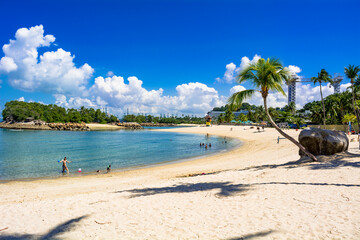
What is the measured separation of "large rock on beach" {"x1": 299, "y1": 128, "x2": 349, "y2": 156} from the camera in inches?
527

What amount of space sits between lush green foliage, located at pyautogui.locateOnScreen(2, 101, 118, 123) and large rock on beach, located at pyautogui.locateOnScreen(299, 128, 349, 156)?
146206mm

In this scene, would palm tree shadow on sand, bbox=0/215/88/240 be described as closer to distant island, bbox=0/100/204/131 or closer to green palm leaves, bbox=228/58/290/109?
green palm leaves, bbox=228/58/290/109

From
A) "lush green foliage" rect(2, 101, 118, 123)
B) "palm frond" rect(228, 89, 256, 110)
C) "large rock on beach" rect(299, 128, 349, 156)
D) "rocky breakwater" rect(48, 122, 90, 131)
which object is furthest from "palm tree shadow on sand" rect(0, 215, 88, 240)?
"lush green foliage" rect(2, 101, 118, 123)

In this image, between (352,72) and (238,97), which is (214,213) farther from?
(352,72)

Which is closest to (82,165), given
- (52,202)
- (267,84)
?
(52,202)

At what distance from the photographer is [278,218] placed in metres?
5.41

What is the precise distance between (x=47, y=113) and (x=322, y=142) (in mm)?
159212

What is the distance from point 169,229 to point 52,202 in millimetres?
5758

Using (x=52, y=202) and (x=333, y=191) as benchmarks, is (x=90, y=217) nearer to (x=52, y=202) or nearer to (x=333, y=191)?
(x=52, y=202)

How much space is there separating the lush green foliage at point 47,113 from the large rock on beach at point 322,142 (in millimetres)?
146206

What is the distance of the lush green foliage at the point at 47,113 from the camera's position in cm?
12169

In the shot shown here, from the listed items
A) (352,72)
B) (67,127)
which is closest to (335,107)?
(352,72)

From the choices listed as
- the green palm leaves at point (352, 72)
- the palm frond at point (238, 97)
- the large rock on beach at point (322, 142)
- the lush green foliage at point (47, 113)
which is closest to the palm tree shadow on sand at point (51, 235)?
the palm frond at point (238, 97)

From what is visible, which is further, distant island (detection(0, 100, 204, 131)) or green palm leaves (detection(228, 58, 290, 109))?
distant island (detection(0, 100, 204, 131))
